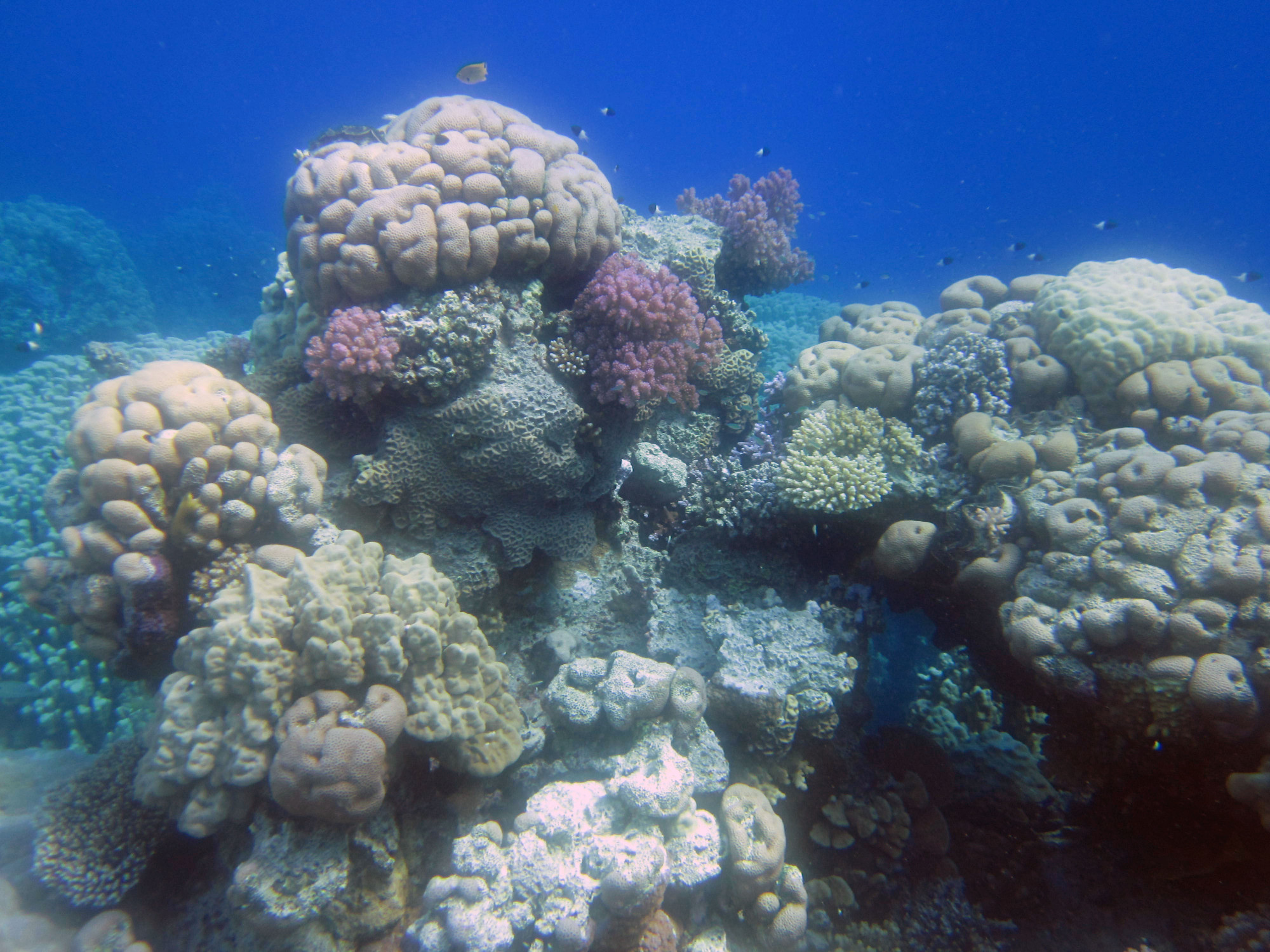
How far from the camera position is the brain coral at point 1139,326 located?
5.08 metres

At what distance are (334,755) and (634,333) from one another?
378cm

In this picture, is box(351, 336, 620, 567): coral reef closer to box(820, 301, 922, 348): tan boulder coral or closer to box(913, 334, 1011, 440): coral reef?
box(913, 334, 1011, 440): coral reef

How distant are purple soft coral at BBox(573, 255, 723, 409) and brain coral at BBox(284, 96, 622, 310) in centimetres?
56

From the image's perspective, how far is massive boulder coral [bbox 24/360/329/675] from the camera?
346 centimetres

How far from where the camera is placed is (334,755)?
115 inches

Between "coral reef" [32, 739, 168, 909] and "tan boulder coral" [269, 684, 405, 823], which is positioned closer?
"tan boulder coral" [269, 684, 405, 823]

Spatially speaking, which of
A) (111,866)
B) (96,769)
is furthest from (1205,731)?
(96,769)

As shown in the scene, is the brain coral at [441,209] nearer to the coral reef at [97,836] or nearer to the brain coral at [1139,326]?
the coral reef at [97,836]

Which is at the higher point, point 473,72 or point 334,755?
point 473,72

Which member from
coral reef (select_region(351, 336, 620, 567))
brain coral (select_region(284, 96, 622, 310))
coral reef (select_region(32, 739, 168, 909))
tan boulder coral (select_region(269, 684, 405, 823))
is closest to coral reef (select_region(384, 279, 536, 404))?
coral reef (select_region(351, 336, 620, 567))

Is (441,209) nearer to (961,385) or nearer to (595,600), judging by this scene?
(595,600)

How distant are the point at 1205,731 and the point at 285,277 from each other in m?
8.93

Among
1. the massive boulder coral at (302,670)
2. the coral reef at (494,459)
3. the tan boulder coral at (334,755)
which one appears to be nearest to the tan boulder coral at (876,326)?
the coral reef at (494,459)

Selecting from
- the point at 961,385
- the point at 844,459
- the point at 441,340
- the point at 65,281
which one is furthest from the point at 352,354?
the point at 65,281
